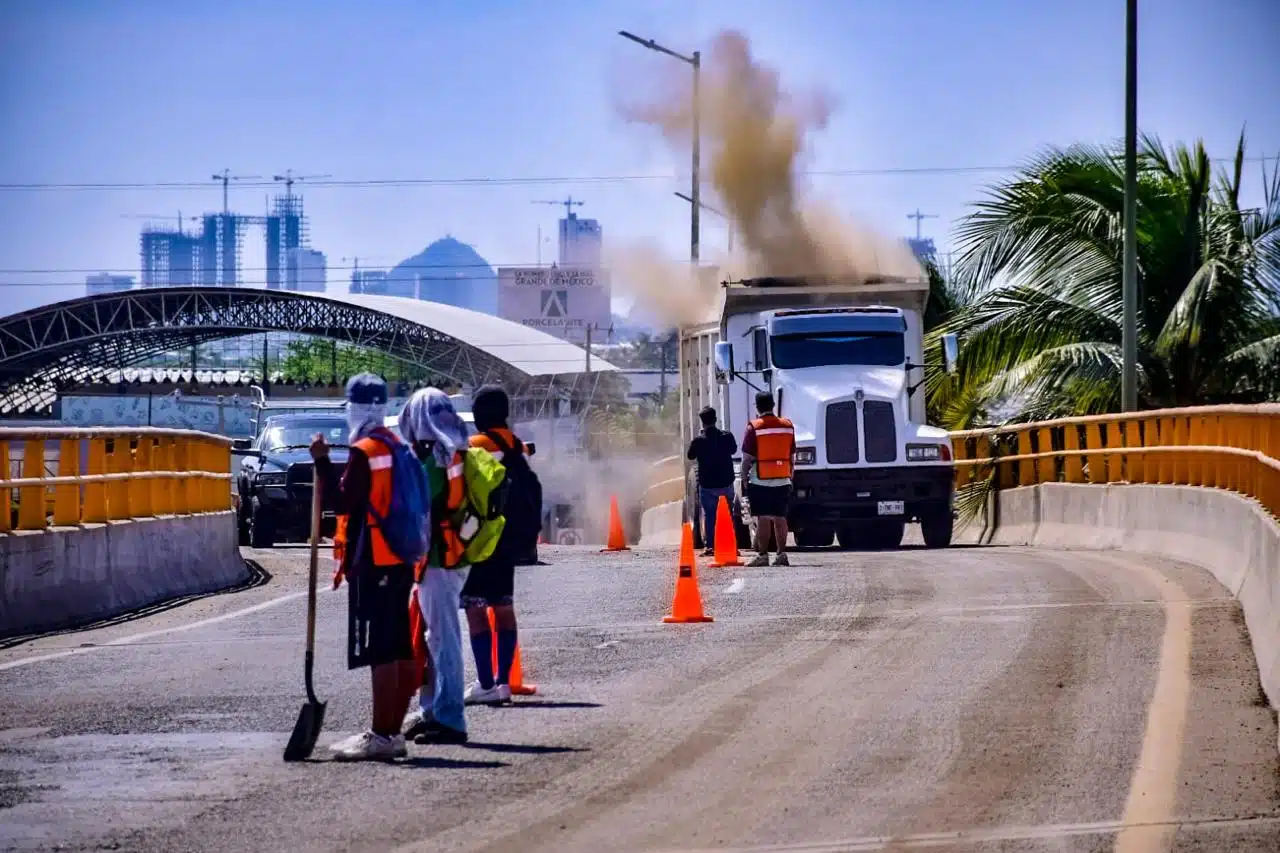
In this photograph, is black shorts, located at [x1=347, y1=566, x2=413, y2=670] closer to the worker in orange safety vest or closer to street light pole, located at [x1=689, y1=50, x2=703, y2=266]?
the worker in orange safety vest

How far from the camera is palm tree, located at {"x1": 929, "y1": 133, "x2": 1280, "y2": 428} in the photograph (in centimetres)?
2700

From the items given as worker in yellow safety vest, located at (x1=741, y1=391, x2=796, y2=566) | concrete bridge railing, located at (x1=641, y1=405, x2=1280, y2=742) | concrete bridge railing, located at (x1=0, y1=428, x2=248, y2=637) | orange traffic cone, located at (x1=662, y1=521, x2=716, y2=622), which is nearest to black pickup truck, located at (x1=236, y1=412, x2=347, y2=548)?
Result: concrete bridge railing, located at (x1=0, y1=428, x2=248, y2=637)

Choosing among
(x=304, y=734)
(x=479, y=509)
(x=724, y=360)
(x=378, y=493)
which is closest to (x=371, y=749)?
(x=304, y=734)

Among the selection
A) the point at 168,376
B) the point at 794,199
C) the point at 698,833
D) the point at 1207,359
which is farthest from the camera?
the point at 168,376

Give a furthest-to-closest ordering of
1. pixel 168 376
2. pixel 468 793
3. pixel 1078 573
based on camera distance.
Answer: pixel 168 376
pixel 1078 573
pixel 468 793

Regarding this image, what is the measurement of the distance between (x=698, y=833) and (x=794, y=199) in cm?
2810

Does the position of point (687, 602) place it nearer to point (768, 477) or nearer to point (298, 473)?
point (768, 477)

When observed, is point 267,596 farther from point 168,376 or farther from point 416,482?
point 168,376

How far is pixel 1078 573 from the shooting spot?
18.2 m

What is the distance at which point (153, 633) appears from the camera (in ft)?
50.6

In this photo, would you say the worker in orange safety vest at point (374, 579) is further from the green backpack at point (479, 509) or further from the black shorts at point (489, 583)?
the black shorts at point (489, 583)

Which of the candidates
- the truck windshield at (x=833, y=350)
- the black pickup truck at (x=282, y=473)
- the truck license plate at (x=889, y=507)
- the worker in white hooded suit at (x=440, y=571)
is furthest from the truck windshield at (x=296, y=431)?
the worker in white hooded suit at (x=440, y=571)

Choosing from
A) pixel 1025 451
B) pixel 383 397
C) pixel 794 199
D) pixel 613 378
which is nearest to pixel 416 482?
pixel 383 397

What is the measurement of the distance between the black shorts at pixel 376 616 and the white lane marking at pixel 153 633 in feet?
15.0
